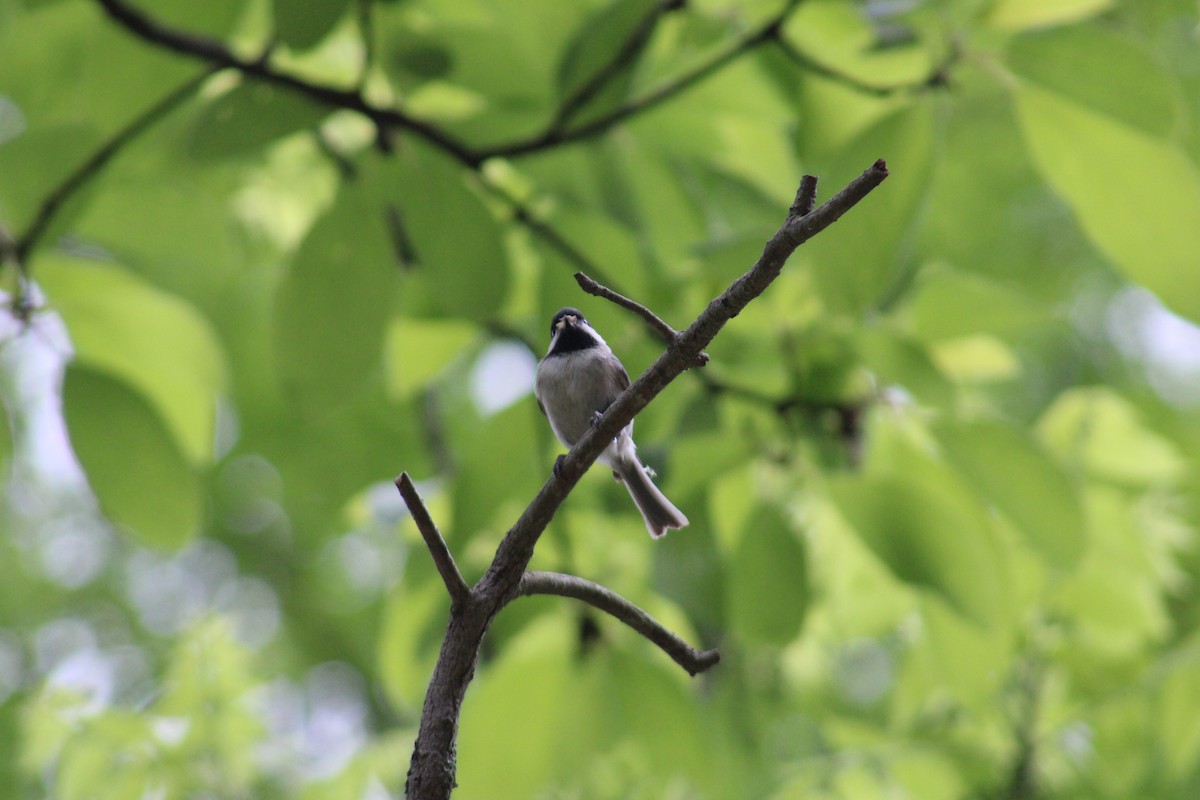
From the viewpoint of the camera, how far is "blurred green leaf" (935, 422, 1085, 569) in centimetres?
238

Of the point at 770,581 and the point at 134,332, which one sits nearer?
the point at 770,581

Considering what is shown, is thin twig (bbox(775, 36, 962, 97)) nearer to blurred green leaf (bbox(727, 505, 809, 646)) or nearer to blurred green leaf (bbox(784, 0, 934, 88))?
blurred green leaf (bbox(784, 0, 934, 88))

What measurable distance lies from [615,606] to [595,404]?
2.52ft

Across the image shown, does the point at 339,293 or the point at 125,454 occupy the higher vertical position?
the point at 339,293

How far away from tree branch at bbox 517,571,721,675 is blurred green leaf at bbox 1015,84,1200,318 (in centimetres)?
145

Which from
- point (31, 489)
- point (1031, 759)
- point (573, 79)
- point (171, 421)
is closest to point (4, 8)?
point (171, 421)

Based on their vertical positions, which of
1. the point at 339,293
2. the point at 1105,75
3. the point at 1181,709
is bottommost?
the point at 1181,709

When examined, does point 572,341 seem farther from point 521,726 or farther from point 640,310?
point 640,310

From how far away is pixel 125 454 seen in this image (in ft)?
8.61

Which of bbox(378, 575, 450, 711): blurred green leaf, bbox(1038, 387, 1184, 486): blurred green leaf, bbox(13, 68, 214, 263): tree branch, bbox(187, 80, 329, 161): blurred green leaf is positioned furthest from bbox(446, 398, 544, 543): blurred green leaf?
bbox(1038, 387, 1184, 486): blurred green leaf

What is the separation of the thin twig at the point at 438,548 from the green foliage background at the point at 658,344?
4.19 ft

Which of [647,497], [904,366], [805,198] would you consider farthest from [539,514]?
[904,366]

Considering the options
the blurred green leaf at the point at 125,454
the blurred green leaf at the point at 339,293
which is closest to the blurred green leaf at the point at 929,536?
the blurred green leaf at the point at 339,293

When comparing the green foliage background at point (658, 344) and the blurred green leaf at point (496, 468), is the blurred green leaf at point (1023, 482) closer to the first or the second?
the green foliage background at point (658, 344)
